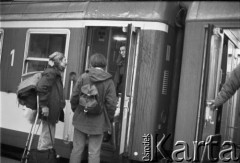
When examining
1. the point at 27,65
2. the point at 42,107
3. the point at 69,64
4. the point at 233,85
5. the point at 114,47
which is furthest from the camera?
the point at 114,47

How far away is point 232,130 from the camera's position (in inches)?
251

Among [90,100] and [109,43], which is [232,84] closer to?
[90,100]

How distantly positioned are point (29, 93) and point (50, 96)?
284mm

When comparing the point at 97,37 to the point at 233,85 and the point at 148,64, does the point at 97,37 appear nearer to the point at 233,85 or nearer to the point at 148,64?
the point at 148,64

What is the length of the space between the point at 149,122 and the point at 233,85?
1344 mm

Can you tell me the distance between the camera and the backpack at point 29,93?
4477 mm

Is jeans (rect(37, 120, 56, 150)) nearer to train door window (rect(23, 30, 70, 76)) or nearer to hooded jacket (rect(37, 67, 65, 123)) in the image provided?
hooded jacket (rect(37, 67, 65, 123))

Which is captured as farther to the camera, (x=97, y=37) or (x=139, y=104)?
(x=97, y=37)

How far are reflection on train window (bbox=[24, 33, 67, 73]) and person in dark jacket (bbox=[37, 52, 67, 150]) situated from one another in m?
1.10

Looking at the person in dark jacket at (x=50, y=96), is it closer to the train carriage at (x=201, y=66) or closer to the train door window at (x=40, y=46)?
the train door window at (x=40, y=46)

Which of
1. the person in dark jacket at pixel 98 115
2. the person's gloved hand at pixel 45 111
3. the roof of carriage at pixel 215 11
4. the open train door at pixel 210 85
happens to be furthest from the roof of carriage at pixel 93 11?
the person's gloved hand at pixel 45 111

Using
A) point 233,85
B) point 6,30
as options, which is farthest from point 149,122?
point 6,30

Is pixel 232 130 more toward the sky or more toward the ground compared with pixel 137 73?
more toward the ground

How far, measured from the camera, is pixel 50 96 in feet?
14.9
